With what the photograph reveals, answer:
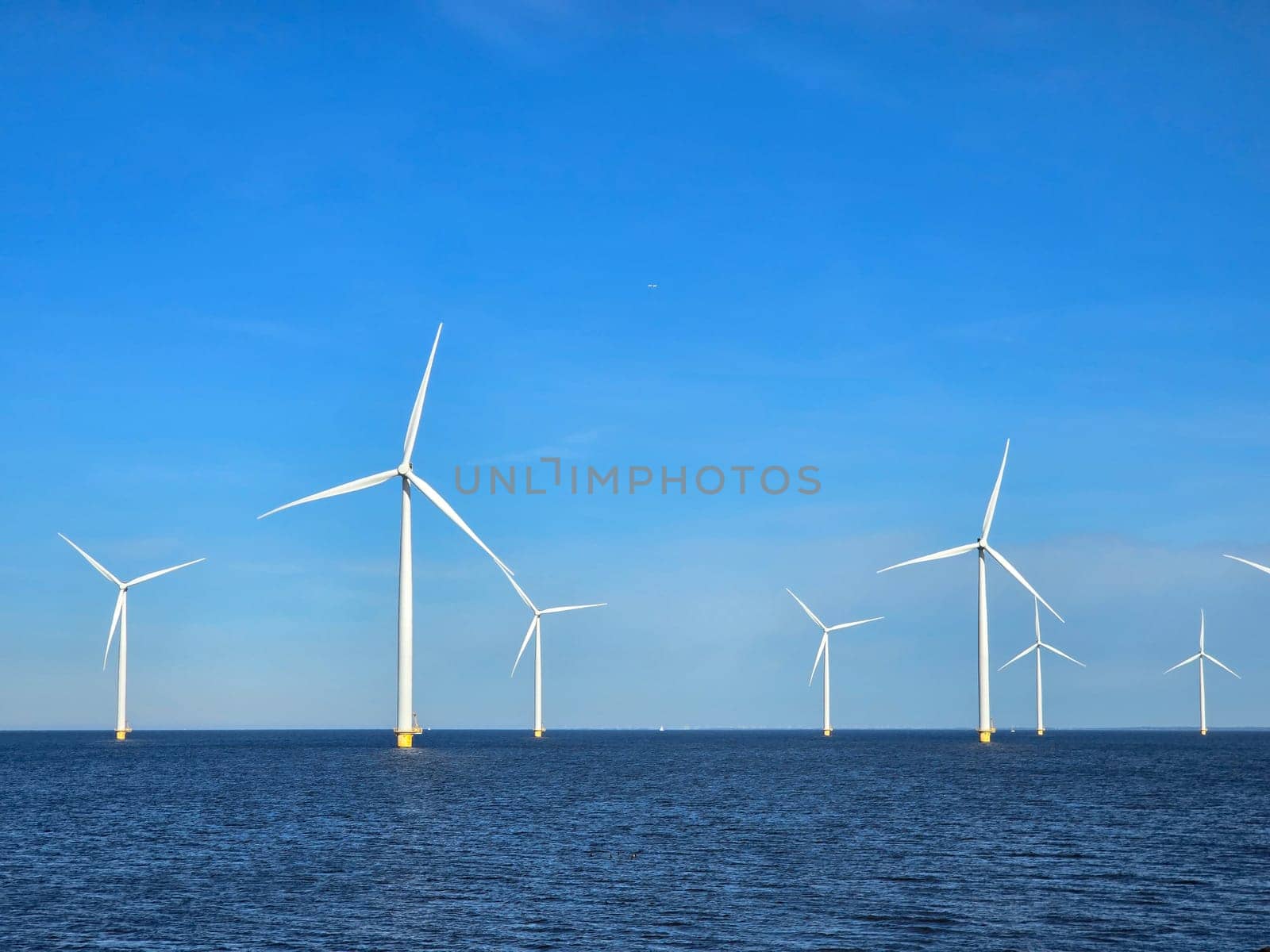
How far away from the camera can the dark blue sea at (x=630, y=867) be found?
3938cm

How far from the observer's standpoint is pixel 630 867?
5291 cm

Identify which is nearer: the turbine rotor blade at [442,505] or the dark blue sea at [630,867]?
the dark blue sea at [630,867]

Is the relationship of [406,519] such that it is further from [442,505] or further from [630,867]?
[630,867]

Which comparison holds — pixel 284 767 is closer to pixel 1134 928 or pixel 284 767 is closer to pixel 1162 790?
pixel 1162 790

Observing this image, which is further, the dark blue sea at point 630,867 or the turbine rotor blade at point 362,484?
the turbine rotor blade at point 362,484

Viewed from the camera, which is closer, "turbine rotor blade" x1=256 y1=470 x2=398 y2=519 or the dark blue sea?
the dark blue sea

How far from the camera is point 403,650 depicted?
123 metres

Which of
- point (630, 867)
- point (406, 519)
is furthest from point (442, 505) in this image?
point (630, 867)

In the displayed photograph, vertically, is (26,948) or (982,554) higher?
(982,554)

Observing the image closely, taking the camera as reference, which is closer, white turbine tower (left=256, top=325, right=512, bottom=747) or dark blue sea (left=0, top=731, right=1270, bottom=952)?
dark blue sea (left=0, top=731, right=1270, bottom=952)

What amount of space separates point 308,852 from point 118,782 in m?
63.5

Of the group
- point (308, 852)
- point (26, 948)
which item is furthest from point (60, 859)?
point (26, 948)

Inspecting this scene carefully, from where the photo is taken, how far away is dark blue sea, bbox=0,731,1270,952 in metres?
39.4

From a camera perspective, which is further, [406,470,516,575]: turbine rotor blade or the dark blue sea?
[406,470,516,575]: turbine rotor blade
